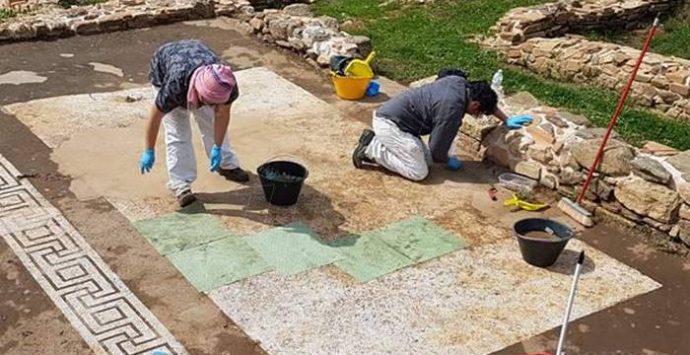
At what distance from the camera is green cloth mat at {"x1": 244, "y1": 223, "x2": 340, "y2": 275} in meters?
6.67

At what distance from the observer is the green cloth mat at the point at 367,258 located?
21.8 feet

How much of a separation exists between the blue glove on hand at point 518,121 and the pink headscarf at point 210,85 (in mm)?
2668

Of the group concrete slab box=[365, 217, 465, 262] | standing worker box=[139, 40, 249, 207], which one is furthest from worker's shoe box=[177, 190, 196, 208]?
concrete slab box=[365, 217, 465, 262]

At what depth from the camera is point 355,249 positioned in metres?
6.93

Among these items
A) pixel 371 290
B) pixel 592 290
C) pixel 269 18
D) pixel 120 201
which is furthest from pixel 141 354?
pixel 269 18

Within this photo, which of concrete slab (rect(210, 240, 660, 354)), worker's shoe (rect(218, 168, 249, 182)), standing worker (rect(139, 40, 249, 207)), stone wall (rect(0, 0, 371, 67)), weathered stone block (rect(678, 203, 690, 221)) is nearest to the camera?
concrete slab (rect(210, 240, 660, 354))

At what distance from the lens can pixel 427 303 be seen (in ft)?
20.7

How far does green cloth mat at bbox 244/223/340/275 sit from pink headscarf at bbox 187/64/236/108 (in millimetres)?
1054

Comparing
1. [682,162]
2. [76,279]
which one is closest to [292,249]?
[76,279]

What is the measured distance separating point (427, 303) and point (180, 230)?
6.43ft

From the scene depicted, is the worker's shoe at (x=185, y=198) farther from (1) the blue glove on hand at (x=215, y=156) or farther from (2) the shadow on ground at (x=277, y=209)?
(1) the blue glove on hand at (x=215, y=156)

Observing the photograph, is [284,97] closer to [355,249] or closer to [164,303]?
[355,249]

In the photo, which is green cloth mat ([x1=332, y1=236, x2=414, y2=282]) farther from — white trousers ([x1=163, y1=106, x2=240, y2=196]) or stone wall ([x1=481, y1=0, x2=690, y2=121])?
stone wall ([x1=481, y1=0, x2=690, y2=121])

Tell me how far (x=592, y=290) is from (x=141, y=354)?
10.0 ft
